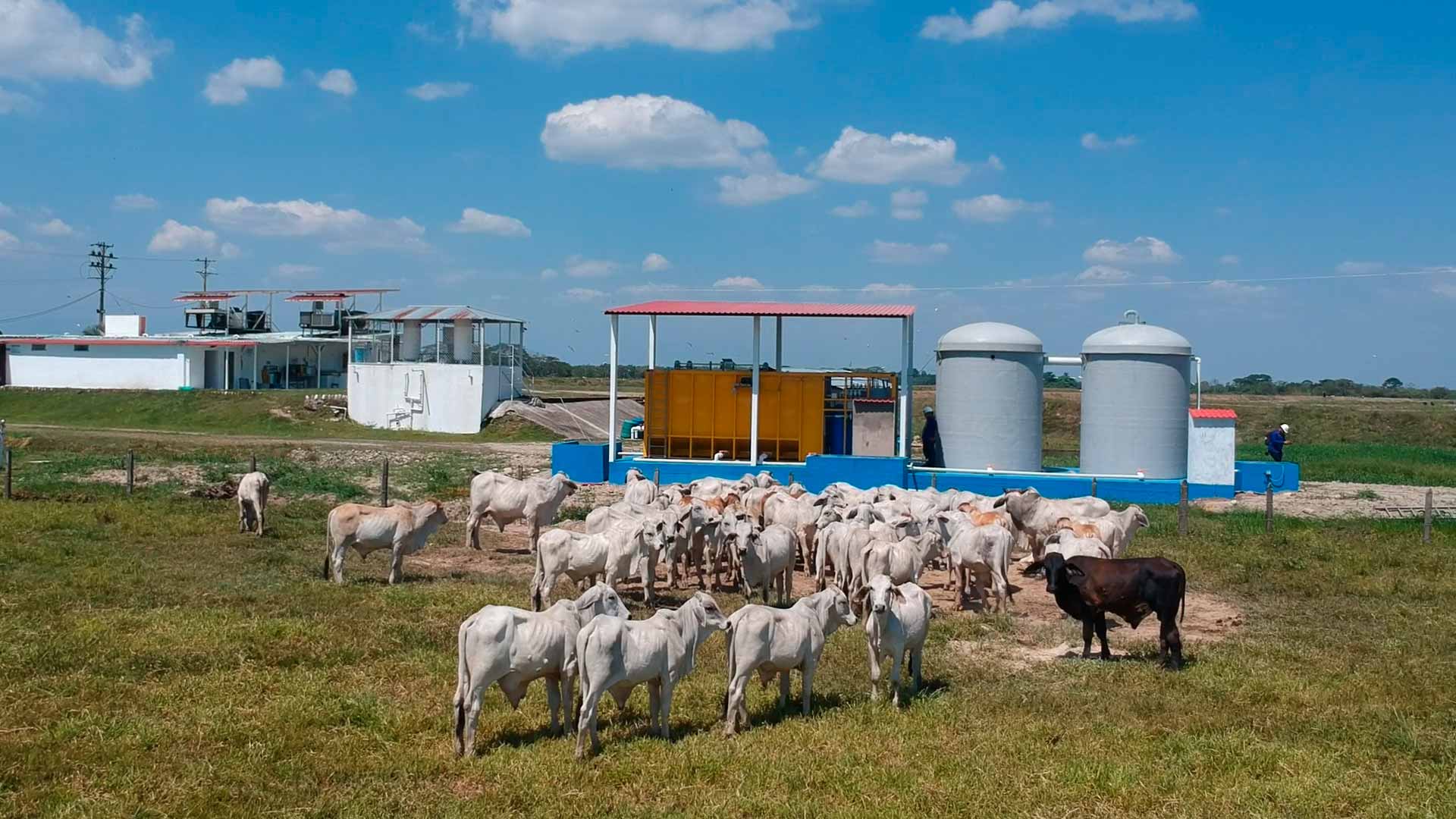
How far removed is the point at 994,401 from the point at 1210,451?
222 inches

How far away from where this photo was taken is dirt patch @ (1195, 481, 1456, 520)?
28581 millimetres

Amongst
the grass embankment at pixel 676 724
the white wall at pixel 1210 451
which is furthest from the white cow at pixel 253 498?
the white wall at pixel 1210 451

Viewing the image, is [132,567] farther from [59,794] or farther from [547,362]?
[547,362]

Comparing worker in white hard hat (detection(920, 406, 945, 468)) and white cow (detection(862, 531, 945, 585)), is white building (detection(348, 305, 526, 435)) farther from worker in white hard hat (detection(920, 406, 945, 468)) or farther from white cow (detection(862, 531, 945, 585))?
white cow (detection(862, 531, 945, 585))

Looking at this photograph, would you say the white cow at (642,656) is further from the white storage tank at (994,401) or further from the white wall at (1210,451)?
the white wall at (1210,451)

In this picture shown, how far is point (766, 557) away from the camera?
53.7 feet

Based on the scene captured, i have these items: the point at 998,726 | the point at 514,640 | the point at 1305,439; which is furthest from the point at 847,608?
the point at 1305,439

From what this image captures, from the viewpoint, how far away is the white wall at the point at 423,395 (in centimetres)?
5128

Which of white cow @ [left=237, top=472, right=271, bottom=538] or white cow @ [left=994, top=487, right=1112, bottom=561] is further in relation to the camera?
white cow @ [left=237, top=472, right=271, bottom=538]

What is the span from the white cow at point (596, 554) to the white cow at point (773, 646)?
13.7 feet

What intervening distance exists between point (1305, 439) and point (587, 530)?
59.4 m

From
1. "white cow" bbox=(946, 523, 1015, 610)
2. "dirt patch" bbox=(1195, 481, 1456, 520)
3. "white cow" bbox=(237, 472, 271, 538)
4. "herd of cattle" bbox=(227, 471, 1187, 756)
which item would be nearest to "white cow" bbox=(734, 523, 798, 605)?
"herd of cattle" bbox=(227, 471, 1187, 756)

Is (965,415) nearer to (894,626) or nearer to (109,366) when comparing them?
(894,626)

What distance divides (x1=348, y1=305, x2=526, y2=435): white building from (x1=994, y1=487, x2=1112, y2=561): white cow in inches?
1314
